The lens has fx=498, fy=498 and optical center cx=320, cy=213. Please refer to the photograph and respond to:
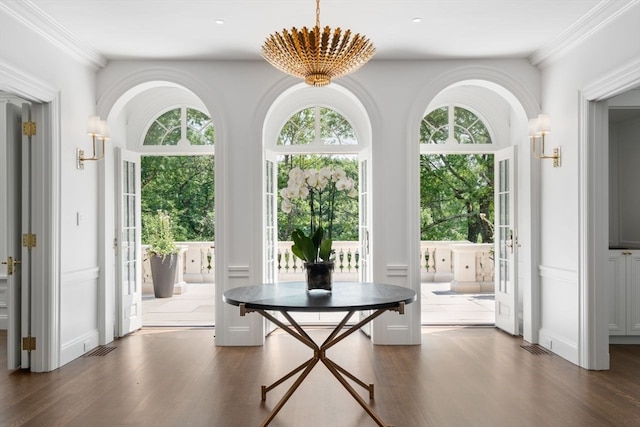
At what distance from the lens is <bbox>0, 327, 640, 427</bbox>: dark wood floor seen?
3221 mm

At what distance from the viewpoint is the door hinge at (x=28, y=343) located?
4336mm

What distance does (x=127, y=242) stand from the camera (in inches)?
227

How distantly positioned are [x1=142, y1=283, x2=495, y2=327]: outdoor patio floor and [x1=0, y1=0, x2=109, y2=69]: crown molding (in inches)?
128

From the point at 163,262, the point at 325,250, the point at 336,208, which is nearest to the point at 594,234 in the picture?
the point at 325,250

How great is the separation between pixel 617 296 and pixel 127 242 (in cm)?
537

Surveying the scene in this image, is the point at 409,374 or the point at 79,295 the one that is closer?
the point at 409,374

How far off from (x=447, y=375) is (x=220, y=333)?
7.71 feet

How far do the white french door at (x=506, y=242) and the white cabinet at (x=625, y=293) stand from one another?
94cm

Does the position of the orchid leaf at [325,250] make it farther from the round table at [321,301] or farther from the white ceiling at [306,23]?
the white ceiling at [306,23]

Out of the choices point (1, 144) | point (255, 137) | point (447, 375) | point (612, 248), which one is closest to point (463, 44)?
point (255, 137)

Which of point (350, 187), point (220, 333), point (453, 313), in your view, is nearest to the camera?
point (350, 187)

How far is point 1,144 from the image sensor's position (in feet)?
19.7

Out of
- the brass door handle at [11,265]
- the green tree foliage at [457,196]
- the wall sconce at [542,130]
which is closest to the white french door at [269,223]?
the brass door handle at [11,265]

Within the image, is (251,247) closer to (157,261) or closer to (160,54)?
(160,54)
